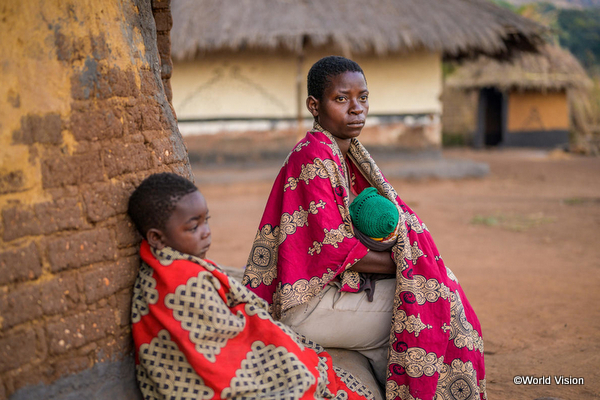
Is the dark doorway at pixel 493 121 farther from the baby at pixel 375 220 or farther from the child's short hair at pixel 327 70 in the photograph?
the baby at pixel 375 220

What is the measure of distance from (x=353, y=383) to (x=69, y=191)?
51.6 inches

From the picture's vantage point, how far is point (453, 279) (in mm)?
2344

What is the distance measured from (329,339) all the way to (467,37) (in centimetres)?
921

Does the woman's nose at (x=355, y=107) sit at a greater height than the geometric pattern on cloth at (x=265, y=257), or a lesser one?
greater

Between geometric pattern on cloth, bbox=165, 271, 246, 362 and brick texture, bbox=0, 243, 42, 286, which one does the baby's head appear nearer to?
geometric pattern on cloth, bbox=165, 271, 246, 362

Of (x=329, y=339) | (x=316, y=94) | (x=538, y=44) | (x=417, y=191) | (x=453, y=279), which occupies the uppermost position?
(x=538, y=44)

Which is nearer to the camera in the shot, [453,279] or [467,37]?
[453,279]

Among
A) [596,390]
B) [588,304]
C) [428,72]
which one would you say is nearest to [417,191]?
[428,72]

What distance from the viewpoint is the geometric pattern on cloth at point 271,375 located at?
1.75m

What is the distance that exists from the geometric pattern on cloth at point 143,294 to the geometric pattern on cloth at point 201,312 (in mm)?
90

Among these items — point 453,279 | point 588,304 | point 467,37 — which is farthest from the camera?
point 467,37

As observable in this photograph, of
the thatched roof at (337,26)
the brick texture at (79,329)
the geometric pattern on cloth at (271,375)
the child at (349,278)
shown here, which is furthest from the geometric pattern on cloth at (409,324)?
the thatched roof at (337,26)

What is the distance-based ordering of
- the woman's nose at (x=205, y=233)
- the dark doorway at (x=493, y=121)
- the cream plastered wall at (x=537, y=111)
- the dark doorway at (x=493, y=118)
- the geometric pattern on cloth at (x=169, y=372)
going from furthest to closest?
the dark doorway at (x=493, y=121) < the dark doorway at (x=493, y=118) < the cream plastered wall at (x=537, y=111) < the woman's nose at (x=205, y=233) < the geometric pattern on cloth at (x=169, y=372)

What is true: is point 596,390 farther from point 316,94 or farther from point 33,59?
point 33,59
